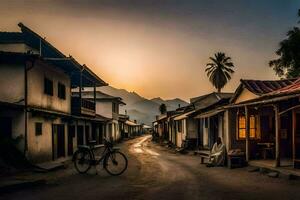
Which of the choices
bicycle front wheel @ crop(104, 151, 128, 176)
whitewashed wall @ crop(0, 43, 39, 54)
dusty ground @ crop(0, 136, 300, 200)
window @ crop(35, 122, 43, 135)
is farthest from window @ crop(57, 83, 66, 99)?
bicycle front wheel @ crop(104, 151, 128, 176)

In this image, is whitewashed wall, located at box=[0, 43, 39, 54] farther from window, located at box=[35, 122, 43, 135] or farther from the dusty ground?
the dusty ground

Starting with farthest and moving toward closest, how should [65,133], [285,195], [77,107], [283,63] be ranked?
[283,63] → [77,107] → [65,133] → [285,195]

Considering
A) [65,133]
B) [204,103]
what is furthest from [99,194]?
[204,103]

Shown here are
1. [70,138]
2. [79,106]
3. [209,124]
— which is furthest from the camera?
[209,124]

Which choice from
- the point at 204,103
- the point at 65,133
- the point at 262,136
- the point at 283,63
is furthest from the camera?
the point at 283,63

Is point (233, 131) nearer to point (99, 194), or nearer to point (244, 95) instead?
point (244, 95)

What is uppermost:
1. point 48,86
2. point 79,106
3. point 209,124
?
point 48,86

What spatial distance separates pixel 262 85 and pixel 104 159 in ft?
39.0

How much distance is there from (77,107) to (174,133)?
62.0 ft

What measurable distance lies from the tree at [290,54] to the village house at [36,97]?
74.6 ft

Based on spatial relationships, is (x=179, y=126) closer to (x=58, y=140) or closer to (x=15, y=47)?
(x=58, y=140)

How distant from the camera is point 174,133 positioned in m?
45.2

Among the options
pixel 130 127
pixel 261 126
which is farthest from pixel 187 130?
pixel 130 127

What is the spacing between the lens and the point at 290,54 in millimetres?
41625
